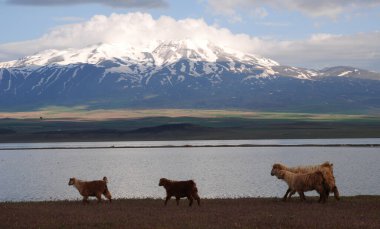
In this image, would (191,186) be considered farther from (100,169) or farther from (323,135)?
(323,135)

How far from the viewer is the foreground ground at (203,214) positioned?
2105 cm

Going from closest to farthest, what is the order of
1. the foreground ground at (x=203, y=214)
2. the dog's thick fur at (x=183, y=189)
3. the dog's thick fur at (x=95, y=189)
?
the foreground ground at (x=203, y=214) < the dog's thick fur at (x=183, y=189) < the dog's thick fur at (x=95, y=189)

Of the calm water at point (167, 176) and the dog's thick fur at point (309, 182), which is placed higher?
the dog's thick fur at point (309, 182)

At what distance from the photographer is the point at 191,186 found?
2720 centimetres

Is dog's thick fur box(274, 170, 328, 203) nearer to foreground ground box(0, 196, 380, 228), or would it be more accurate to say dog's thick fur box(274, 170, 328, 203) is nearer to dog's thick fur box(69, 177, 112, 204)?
foreground ground box(0, 196, 380, 228)

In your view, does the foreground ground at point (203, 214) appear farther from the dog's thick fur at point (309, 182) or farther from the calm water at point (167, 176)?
the calm water at point (167, 176)

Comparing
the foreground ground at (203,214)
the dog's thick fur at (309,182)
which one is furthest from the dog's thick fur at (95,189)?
the dog's thick fur at (309,182)

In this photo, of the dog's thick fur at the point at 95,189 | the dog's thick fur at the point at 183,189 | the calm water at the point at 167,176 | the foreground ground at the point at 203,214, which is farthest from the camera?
the calm water at the point at 167,176

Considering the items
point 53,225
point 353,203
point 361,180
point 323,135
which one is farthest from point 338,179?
point 323,135

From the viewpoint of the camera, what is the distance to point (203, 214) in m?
23.8

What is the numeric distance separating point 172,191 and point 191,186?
922 mm

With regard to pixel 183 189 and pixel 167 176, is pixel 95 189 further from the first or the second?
pixel 167 176

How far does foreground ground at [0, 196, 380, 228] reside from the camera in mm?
21047

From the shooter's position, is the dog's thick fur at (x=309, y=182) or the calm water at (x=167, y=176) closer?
the dog's thick fur at (x=309, y=182)
